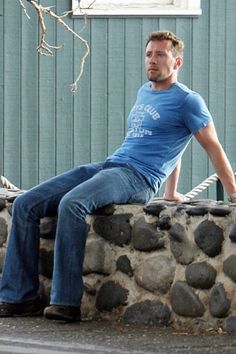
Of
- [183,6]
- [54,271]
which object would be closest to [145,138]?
[54,271]

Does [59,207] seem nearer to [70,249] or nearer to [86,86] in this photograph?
[70,249]

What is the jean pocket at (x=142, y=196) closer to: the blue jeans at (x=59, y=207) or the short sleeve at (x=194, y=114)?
the blue jeans at (x=59, y=207)

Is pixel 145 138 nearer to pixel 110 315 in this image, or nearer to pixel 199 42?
pixel 110 315

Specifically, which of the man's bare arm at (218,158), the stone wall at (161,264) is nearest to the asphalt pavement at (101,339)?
the stone wall at (161,264)

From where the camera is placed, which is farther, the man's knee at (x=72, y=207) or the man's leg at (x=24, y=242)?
the man's leg at (x=24, y=242)

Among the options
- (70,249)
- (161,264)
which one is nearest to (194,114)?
(161,264)

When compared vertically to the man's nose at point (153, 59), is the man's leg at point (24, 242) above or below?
below

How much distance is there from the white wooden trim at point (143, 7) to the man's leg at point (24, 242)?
5.54 metres

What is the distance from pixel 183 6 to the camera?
13.5m

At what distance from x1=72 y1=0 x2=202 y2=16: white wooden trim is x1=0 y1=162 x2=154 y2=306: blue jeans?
212 inches

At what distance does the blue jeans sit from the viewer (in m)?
7.80

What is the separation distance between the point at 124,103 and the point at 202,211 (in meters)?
6.08

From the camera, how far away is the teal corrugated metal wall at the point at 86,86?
13586 mm

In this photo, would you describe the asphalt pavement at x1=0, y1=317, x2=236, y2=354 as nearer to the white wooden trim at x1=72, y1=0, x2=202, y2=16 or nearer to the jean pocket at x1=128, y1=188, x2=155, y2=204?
the jean pocket at x1=128, y1=188, x2=155, y2=204
